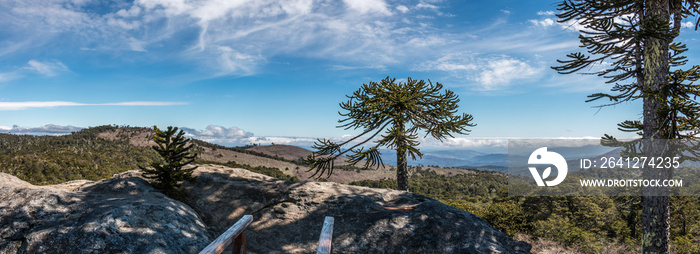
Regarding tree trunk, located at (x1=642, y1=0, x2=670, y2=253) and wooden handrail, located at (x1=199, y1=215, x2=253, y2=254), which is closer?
wooden handrail, located at (x1=199, y1=215, x2=253, y2=254)

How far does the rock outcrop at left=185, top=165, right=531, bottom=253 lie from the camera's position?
26.1 feet

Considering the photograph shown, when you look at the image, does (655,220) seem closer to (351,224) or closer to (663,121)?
(663,121)

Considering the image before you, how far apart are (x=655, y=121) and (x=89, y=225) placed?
16680mm

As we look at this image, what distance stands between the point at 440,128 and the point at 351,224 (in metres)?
8.80

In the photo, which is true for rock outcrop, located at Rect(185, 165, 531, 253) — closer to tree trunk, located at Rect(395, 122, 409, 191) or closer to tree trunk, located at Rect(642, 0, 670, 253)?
tree trunk, located at Rect(395, 122, 409, 191)

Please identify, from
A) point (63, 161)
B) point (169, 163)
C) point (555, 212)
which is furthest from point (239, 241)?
point (63, 161)

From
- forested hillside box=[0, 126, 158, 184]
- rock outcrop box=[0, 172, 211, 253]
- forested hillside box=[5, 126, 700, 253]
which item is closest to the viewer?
rock outcrop box=[0, 172, 211, 253]

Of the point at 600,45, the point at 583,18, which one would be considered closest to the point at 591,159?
the point at 600,45

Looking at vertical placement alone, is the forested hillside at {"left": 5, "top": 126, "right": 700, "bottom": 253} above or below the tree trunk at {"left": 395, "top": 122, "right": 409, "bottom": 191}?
below

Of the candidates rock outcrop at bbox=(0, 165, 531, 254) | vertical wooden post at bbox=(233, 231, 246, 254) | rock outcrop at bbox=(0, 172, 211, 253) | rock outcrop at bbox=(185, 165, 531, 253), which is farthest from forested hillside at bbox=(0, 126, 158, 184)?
vertical wooden post at bbox=(233, 231, 246, 254)

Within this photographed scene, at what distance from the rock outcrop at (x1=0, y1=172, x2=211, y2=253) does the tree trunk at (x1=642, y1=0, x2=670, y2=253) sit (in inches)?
558

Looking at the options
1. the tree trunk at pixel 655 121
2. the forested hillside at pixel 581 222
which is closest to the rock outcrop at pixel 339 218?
the tree trunk at pixel 655 121

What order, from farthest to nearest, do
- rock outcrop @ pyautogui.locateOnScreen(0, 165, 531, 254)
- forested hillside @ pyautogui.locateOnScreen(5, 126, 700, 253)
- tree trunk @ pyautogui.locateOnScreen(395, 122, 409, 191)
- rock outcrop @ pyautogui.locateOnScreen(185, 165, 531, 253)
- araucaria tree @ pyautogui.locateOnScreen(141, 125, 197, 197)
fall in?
forested hillside @ pyautogui.locateOnScreen(5, 126, 700, 253) → tree trunk @ pyautogui.locateOnScreen(395, 122, 409, 191) → araucaria tree @ pyautogui.locateOnScreen(141, 125, 197, 197) → rock outcrop @ pyautogui.locateOnScreen(185, 165, 531, 253) → rock outcrop @ pyautogui.locateOnScreen(0, 165, 531, 254)

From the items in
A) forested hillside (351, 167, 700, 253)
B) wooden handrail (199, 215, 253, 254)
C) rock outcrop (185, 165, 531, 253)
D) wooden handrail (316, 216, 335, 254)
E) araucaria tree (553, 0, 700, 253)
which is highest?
araucaria tree (553, 0, 700, 253)
